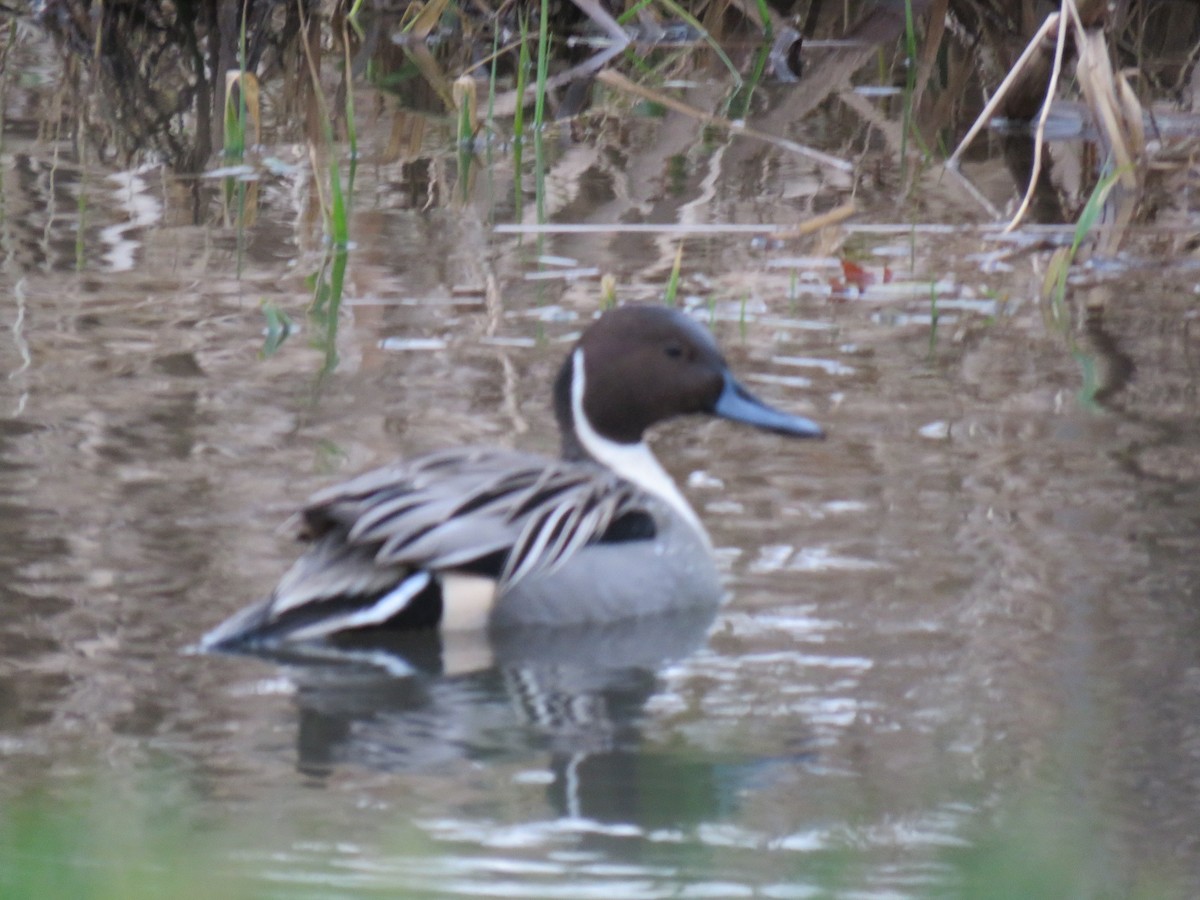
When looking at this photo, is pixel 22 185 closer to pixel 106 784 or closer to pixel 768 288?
pixel 768 288

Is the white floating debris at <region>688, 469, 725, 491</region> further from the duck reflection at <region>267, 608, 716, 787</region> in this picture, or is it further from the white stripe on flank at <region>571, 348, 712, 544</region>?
the duck reflection at <region>267, 608, 716, 787</region>

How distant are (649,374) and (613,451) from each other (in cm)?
20

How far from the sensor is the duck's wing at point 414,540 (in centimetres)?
445

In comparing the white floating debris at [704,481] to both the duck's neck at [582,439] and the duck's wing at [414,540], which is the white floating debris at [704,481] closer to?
the duck's neck at [582,439]

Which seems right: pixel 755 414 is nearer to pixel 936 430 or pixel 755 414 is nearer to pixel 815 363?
pixel 936 430

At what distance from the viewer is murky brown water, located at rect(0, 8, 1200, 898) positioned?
11.5 feet

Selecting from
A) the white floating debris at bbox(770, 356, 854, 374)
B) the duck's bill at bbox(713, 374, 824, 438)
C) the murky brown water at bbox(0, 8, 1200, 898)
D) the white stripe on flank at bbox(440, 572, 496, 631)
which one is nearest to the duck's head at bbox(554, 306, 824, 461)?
the duck's bill at bbox(713, 374, 824, 438)

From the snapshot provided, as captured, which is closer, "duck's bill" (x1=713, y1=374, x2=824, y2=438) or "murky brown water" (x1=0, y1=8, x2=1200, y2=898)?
"murky brown water" (x1=0, y1=8, x2=1200, y2=898)

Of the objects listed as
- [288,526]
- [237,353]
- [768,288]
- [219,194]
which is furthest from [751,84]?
[288,526]

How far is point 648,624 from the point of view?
15.5 feet

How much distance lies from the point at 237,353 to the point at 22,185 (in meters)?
2.65

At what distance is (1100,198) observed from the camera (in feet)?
22.8

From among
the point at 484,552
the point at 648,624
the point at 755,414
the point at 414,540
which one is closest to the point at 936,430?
the point at 755,414

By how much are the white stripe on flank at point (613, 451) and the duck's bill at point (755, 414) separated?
0.20 meters
